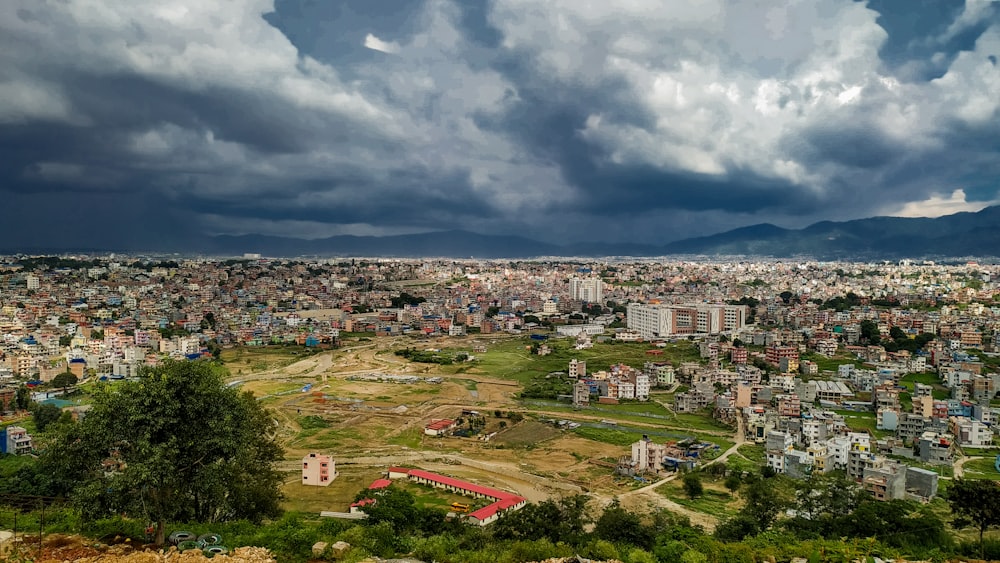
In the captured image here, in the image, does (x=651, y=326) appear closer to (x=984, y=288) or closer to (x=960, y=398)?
(x=960, y=398)

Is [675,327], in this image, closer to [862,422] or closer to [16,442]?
[862,422]

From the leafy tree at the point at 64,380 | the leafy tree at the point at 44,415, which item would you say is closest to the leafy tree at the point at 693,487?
the leafy tree at the point at 44,415

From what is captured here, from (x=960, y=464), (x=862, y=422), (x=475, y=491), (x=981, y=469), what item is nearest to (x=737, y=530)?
(x=475, y=491)

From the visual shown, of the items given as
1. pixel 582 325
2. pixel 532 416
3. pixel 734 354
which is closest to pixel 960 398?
pixel 734 354

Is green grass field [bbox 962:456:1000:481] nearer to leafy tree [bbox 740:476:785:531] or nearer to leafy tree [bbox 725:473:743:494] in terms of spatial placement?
leafy tree [bbox 725:473:743:494]

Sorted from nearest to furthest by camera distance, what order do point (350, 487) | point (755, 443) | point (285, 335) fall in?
→ point (350, 487) < point (755, 443) < point (285, 335)

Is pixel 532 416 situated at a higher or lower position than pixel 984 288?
lower

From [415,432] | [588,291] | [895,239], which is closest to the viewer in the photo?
[415,432]
